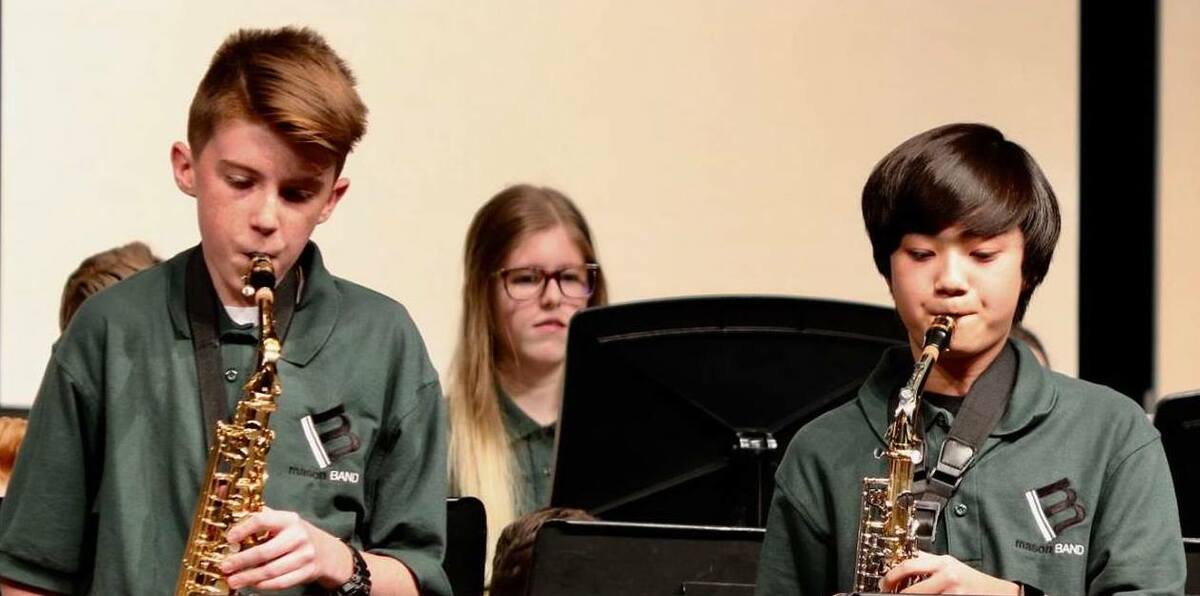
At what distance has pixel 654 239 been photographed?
4.71 metres

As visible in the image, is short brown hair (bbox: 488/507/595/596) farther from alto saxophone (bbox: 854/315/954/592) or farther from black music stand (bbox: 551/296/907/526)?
alto saxophone (bbox: 854/315/954/592)

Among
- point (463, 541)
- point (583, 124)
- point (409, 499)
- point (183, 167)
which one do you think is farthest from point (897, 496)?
point (583, 124)

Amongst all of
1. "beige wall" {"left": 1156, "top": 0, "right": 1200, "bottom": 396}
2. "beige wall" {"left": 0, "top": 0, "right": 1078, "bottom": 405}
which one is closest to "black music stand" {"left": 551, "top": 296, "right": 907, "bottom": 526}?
"beige wall" {"left": 0, "top": 0, "right": 1078, "bottom": 405}

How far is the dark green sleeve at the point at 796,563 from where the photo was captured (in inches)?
84.0

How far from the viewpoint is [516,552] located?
2742 millimetres

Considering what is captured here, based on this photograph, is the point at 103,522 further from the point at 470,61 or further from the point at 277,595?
the point at 470,61

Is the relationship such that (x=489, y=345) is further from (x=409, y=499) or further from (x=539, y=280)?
(x=409, y=499)

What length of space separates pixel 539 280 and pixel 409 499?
5.36 ft

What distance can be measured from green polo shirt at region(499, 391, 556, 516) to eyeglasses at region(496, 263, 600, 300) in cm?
22

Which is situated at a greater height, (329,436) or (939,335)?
(939,335)

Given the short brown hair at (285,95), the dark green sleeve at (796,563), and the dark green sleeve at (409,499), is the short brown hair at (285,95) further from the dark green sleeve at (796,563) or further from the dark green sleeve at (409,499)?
the dark green sleeve at (796,563)

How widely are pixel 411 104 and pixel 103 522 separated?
2540 millimetres

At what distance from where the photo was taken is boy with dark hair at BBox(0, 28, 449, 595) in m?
2.08

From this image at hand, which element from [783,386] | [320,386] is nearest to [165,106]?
[783,386]
